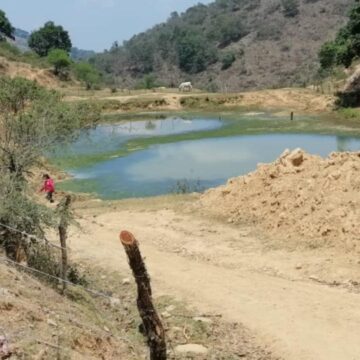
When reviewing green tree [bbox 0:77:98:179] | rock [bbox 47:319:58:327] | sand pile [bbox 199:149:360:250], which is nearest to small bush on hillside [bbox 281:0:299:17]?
sand pile [bbox 199:149:360:250]

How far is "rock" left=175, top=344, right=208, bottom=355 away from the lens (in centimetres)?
1074

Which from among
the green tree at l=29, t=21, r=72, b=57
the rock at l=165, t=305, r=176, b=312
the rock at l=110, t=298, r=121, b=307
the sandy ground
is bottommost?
the rock at l=165, t=305, r=176, b=312

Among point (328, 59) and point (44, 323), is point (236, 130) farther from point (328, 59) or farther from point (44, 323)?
point (44, 323)

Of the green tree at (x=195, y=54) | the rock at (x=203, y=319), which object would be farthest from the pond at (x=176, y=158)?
the green tree at (x=195, y=54)

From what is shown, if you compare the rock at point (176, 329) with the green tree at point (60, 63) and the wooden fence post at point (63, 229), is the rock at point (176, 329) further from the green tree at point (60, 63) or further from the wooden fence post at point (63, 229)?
the green tree at point (60, 63)

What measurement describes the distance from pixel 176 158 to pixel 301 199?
18072 mm

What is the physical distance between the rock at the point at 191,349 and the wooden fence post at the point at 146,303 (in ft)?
10.0

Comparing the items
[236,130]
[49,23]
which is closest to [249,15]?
[49,23]

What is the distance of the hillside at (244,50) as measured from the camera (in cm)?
9756

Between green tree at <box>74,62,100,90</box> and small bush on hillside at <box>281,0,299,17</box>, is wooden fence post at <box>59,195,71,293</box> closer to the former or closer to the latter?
green tree at <box>74,62,100,90</box>

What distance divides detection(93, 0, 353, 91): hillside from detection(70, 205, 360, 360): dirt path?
6811 cm

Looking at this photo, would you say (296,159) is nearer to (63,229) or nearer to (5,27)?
(63,229)

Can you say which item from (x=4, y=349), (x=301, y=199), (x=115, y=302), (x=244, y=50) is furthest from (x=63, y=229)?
(x=244, y=50)

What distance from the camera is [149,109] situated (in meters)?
60.0
